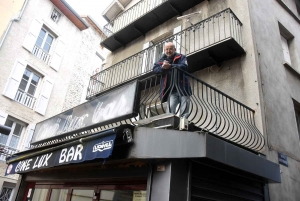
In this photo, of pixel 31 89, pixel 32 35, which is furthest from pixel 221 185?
pixel 32 35

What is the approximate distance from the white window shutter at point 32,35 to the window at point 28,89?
1455 millimetres

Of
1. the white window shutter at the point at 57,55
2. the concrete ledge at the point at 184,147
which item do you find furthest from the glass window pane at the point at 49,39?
the concrete ledge at the point at 184,147

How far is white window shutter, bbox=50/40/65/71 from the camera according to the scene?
54.3ft

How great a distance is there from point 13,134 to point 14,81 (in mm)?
2936

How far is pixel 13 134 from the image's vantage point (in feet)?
44.0

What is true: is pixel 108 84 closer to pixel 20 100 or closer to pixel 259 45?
pixel 259 45

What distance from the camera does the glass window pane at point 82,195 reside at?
516 centimetres

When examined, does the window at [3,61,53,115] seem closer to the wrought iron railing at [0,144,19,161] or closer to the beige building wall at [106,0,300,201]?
the wrought iron railing at [0,144,19,161]

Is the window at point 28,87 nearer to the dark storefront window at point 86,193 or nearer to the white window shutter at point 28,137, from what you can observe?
the white window shutter at point 28,137

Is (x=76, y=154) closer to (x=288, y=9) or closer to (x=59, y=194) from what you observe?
(x=59, y=194)

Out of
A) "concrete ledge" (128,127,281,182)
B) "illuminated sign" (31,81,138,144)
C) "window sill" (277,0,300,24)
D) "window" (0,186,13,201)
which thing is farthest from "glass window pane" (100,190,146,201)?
"window" (0,186,13,201)

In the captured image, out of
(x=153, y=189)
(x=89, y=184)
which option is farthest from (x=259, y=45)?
(x=89, y=184)

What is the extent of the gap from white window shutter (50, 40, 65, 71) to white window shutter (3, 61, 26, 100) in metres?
2.63

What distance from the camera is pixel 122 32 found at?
10438 mm
